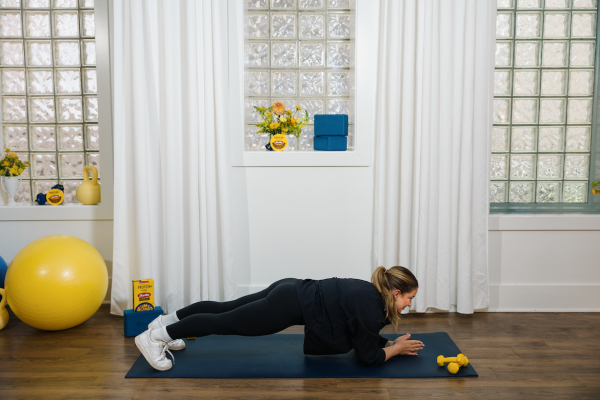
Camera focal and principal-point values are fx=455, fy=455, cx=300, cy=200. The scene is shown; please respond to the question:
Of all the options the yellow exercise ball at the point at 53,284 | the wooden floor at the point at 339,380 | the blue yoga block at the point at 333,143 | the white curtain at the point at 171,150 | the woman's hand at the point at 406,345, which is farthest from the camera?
the blue yoga block at the point at 333,143

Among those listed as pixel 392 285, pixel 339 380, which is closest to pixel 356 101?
pixel 392 285

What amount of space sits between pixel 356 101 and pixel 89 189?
1.80 meters

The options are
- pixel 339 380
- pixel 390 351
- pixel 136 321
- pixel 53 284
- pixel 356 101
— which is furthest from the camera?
pixel 356 101

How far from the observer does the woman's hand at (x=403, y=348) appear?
6.75 feet

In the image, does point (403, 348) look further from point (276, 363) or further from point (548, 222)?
point (548, 222)

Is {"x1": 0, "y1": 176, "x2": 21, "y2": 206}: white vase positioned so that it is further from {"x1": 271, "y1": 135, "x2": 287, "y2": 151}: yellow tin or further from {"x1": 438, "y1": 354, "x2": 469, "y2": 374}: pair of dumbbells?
{"x1": 438, "y1": 354, "x2": 469, "y2": 374}: pair of dumbbells

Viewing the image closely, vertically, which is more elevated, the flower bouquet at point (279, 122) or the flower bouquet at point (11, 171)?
the flower bouquet at point (279, 122)

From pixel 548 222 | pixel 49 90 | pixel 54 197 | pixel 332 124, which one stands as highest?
pixel 49 90

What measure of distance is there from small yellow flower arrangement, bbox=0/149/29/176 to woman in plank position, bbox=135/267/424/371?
1637mm

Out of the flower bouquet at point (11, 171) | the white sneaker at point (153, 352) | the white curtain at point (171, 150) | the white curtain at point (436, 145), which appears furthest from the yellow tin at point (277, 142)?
the flower bouquet at point (11, 171)

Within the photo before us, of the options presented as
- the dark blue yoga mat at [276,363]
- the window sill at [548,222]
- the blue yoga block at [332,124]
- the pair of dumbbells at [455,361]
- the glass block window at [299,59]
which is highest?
the glass block window at [299,59]

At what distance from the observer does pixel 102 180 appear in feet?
9.61

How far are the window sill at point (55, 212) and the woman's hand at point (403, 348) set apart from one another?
1.93 meters

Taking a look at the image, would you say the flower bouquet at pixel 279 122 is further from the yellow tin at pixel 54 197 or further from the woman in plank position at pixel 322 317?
the yellow tin at pixel 54 197
